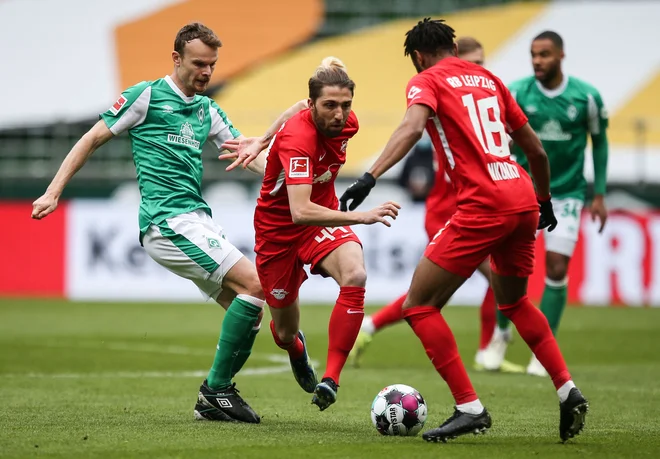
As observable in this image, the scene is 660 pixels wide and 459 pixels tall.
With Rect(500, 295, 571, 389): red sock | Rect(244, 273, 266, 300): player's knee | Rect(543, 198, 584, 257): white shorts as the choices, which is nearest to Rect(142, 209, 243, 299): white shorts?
Rect(244, 273, 266, 300): player's knee

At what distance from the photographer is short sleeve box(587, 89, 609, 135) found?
9.01 m

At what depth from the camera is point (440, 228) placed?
941 centimetres

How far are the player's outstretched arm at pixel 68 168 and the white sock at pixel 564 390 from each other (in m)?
2.94

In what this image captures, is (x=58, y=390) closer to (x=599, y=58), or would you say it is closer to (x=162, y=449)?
(x=162, y=449)

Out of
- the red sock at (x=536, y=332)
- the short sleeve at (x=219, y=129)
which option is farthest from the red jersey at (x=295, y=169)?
the red sock at (x=536, y=332)

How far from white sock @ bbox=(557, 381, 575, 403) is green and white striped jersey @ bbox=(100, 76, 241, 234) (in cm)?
250

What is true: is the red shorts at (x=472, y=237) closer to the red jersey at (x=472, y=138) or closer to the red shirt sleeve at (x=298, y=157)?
the red jersey at (x=472, y=138)

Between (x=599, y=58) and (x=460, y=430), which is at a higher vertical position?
(x=599, y=58)

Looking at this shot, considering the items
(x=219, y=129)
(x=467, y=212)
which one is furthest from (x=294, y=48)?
(x=467, y=212)

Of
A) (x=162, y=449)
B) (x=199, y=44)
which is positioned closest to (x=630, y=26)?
(x=199, y=44)

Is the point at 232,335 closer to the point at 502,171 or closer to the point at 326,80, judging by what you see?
the point at 326,80

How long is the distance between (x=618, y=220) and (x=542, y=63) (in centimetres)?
781

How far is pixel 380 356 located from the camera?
35.2ft

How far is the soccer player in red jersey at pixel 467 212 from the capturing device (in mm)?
5297
